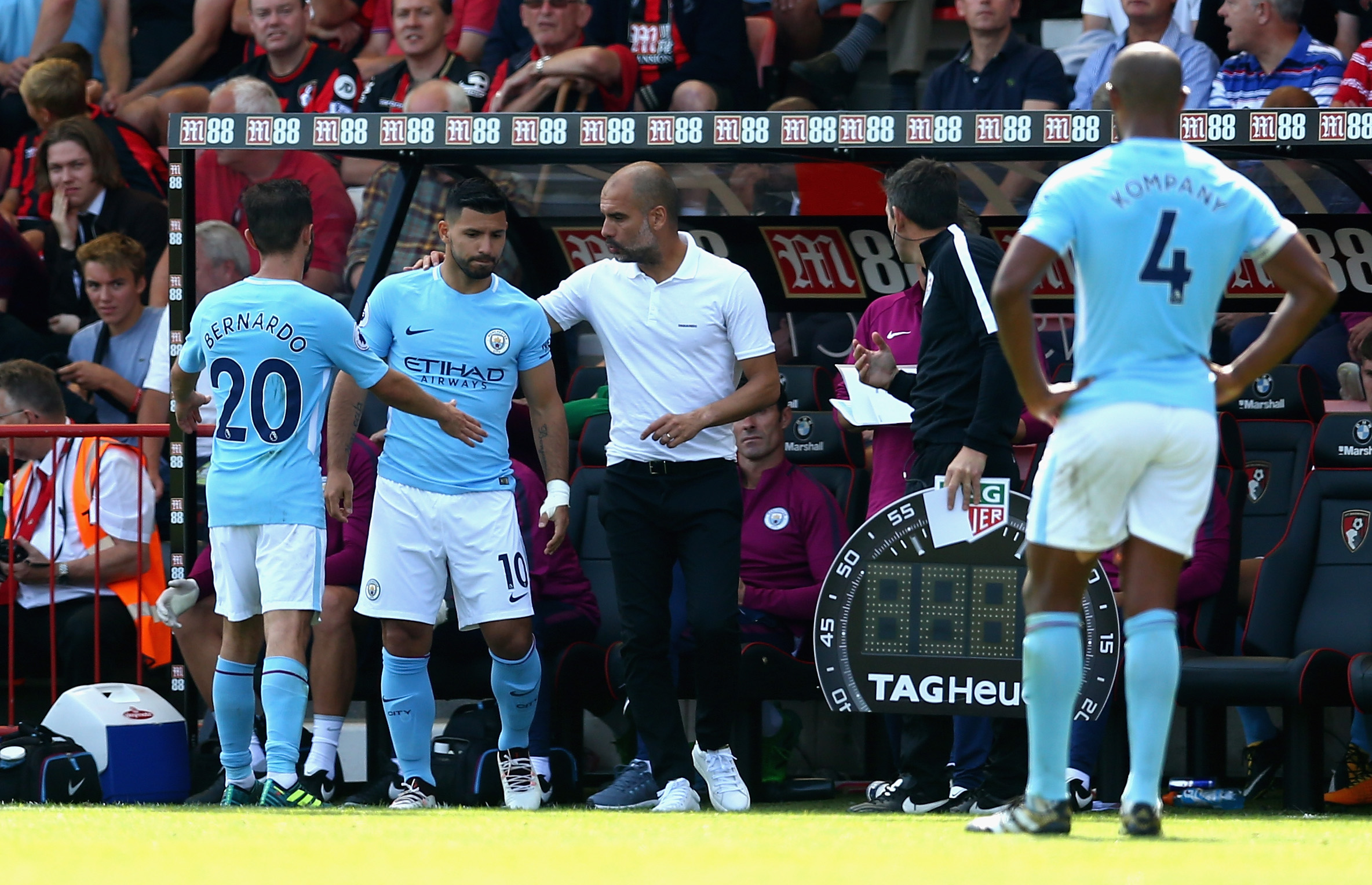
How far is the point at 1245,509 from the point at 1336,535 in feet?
1.58

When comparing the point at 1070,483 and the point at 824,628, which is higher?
the point at 1070,483

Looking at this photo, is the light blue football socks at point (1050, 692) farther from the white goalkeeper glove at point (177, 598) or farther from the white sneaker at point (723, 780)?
the white goalkeeper glove at point (177, 598)

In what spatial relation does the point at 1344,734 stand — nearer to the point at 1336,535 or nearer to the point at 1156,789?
the point at 1336,535

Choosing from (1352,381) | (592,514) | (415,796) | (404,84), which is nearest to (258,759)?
(415,796)

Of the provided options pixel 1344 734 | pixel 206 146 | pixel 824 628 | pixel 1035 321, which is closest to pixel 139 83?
pixel 206 146

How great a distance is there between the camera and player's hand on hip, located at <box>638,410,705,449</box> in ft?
19.6

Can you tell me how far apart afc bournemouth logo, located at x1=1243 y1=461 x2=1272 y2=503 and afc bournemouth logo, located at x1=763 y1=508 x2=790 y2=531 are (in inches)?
74.6

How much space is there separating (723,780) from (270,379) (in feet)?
6.37

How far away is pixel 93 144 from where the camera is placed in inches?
387

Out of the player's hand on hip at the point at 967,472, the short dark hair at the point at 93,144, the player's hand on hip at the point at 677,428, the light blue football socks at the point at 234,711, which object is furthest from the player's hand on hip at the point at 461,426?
the short dark hair at the point at 93,144

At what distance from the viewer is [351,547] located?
7.11 metres

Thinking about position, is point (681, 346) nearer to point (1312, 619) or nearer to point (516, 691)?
point (516, 691)

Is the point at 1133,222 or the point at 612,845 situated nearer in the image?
the point at 1133,222

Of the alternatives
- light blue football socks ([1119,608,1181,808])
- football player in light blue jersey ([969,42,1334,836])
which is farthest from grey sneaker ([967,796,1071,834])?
light blue football socks ([1119,608,1181,808])
